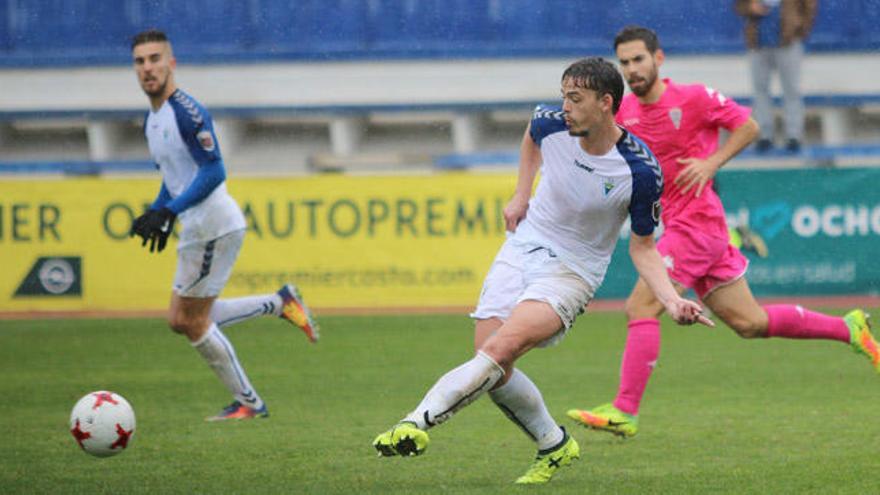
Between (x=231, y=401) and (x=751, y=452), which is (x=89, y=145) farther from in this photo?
(x=751, y=452)

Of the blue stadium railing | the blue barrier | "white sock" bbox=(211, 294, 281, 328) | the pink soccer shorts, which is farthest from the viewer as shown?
the blue stadium railing

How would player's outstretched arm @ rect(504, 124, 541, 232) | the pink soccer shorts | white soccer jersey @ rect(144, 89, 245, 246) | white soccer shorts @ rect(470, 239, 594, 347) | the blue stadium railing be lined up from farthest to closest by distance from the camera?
the blue stadium railing < white soccer jersey @ rect(144, 89, 245, 246) < the pink soccer shorts < player's outstretched arm @ rect(504, 124, 541, 232) < white soccer shorts @ rect(470, 239, 594, 347)

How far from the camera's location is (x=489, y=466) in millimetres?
7379

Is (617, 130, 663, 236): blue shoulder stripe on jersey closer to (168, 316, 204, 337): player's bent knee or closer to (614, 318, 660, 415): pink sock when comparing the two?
(614, 318, 660, 415): pink sock

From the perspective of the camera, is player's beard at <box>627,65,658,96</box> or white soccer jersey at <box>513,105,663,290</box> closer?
white soccer jersey at <box>513,105,663,290</box>

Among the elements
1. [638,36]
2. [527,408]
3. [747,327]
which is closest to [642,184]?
[527,408]

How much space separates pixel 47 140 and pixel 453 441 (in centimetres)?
1657

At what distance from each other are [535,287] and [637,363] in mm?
1736

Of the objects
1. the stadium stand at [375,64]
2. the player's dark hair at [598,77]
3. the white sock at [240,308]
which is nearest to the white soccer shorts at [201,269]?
the white sock at [240,308]

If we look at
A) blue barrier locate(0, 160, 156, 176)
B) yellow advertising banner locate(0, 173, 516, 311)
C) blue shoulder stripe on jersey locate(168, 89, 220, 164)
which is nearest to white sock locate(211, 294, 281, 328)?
blue shoulder stripe on jersey locate(168, 89, 220, 164)

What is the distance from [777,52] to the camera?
1941cm

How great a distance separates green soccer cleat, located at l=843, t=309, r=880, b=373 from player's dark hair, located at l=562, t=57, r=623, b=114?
3.15 m

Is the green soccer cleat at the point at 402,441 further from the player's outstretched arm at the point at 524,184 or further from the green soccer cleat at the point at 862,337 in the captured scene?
the green soccer cleat at the point at 862,337

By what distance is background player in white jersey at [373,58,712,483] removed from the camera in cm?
631
